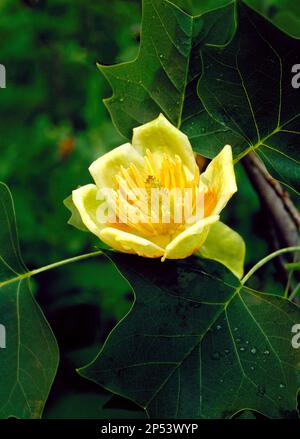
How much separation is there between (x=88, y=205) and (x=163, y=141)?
6.5 inches

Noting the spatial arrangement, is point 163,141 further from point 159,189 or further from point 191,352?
point 191,352

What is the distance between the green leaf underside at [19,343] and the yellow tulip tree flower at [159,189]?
18 centimetres

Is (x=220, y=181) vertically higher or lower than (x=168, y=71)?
lower

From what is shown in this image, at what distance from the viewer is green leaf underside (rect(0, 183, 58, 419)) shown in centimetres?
110

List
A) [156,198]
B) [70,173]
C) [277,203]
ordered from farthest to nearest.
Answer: [70,173] < [277,203] < [156,198]

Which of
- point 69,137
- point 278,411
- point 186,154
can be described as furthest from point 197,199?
point 69,137

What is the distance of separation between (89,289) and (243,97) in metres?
1.35

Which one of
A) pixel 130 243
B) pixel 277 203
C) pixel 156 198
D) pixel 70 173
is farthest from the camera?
pixel 70 173

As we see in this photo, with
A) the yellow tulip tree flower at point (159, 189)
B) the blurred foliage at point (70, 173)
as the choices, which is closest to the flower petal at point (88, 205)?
the yellow tulip tree flower at point (159, 189)

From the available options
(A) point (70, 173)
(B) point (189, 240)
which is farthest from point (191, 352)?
(A) point (70, 173)

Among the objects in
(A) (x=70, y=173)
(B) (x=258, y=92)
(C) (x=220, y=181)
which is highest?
(B) (x=258, y=92)

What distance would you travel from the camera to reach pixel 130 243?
0.99m

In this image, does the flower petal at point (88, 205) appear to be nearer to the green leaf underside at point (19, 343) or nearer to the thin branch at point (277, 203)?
the green leaf underside at point (19, 343)
